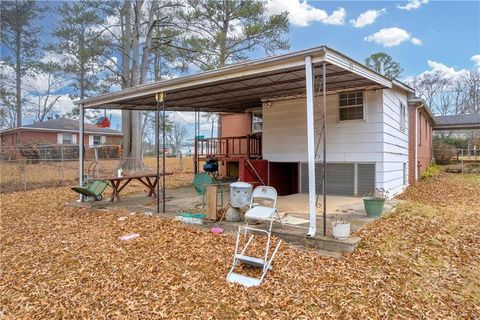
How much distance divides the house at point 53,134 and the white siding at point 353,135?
69.0 feet

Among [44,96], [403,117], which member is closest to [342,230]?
[403,117]

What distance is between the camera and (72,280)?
3826mm

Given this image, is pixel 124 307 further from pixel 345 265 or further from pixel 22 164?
pixel 22 164

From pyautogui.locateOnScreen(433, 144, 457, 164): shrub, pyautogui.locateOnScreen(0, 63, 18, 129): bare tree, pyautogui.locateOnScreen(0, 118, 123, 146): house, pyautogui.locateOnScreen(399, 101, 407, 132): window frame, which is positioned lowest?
pyautogui.locateOnScreen(433, 144, 457, 164): shrub

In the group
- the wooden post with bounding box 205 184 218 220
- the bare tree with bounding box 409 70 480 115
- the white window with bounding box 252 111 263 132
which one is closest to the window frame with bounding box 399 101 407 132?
the white window with bounding box 252 111 263 132

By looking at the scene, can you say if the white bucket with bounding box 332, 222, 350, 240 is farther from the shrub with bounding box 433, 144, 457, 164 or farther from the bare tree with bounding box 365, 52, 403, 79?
the bare tree with bounding box 365, 52, 403, 79

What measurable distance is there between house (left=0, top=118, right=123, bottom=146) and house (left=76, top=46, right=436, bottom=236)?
19536mm

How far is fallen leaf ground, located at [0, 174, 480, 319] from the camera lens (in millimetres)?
3145

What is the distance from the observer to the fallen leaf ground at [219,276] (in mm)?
3145

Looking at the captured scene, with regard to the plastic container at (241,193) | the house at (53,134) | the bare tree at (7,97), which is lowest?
the plastic container at (241,193)

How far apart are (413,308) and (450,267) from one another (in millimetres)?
1422

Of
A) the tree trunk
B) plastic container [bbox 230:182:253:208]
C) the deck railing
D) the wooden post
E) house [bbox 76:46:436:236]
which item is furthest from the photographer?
the tree trunk

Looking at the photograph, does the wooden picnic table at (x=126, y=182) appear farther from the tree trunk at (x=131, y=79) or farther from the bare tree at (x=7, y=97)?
the bare tree at (x=7, y=97)

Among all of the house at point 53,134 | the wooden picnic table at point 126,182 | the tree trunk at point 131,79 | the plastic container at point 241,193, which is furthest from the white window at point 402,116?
the house at point 53,134
